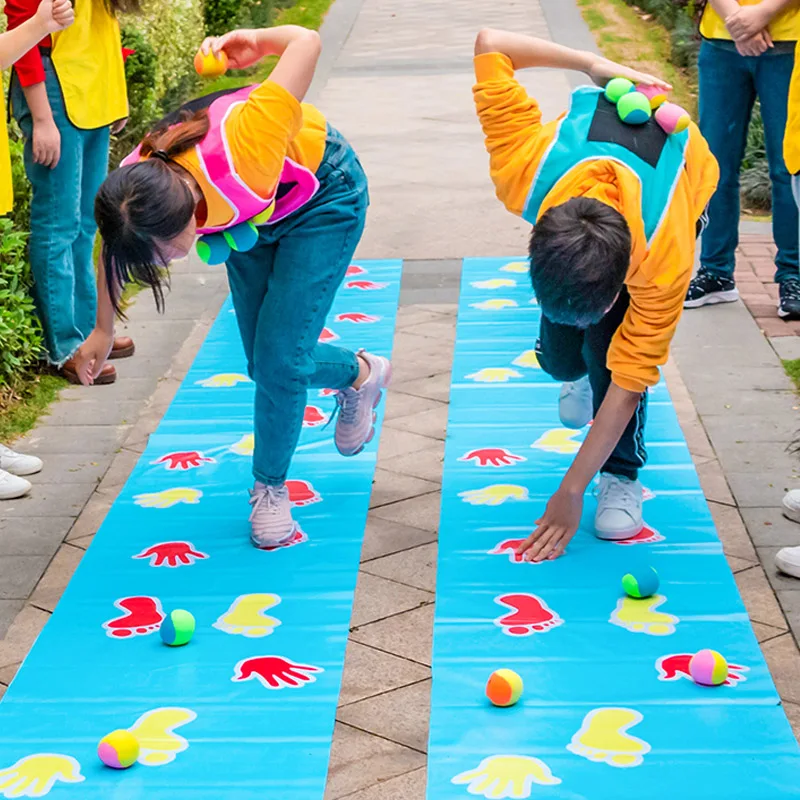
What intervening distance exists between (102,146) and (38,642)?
7.99 ft

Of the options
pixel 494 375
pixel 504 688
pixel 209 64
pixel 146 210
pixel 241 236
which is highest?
pixel 209 64

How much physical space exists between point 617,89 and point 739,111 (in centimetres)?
232

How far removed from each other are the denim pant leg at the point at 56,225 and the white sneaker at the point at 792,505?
2.82m

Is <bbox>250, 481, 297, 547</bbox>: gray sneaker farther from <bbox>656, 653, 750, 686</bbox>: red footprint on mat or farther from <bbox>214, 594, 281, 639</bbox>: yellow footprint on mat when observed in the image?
<bbox>656, 653, 750, 686</bbox>: red footprint on mat

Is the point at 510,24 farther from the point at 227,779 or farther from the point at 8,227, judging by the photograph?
the point at 227,779

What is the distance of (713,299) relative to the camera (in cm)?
567

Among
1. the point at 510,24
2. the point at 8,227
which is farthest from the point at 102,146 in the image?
the point at 510,24

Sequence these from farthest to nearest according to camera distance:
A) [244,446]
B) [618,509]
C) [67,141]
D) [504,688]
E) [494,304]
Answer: [494,304] → [67,141] → [244,446] → [618,509] → [504,688]

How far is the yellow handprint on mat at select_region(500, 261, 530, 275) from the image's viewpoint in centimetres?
626

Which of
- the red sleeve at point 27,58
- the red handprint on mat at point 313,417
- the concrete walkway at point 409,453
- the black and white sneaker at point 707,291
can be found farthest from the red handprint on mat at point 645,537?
the red sleeve at point 27,58

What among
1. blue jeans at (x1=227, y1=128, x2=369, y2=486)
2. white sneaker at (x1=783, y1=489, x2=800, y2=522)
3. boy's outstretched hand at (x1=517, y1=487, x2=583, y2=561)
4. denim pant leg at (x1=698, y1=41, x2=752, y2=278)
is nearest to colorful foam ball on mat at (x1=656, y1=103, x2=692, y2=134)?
blue jeans at (x1=227, y1=128, x2=369, y2=486)

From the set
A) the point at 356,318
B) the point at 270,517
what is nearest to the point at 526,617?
the point at 270,517

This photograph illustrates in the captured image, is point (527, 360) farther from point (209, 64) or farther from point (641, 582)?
point (209, 64)

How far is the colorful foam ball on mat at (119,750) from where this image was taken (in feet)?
9.00
